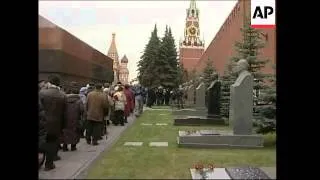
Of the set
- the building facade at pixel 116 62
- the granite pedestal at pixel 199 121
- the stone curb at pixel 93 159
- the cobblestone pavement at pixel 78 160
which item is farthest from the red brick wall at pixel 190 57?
the cobblestone pavement at pixel 78 160

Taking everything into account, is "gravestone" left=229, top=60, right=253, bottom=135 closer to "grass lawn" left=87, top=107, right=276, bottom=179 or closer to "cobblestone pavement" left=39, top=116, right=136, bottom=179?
"grass lawn" left=87, top=107, right=276, bottom=179

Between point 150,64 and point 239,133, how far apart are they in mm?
45245

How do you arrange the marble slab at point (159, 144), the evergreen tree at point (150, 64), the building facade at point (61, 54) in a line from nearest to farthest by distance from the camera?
the building facade at point (61, 54)
the marble slab at point (159, 144)
the evergreen tree at point (150, 64)

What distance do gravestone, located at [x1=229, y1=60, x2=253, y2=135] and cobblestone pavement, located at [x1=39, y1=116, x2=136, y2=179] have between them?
10.7 ft

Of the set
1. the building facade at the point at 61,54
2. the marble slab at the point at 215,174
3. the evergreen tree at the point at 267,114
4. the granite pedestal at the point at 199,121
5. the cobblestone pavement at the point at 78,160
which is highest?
the building facade at the point at 61,54

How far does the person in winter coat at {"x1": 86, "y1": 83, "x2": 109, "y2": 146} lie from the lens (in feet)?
46.7

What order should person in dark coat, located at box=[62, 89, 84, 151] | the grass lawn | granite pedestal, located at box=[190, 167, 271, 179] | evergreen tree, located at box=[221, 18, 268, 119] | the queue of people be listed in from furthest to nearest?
evergreen tree, located at box=[221, 18, 268, 119] < person in dark coat, located at box=[62, 89, 84, 151] < the queue of people < the grass lawn < granite pedestal, located at box=[190, 167, 271, 179]

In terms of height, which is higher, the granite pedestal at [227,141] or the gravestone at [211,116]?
the gravestone at [211,116]

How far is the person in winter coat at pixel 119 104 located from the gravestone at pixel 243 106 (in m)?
7.18

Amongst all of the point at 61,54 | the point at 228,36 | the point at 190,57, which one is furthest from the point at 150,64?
the point at 190,57

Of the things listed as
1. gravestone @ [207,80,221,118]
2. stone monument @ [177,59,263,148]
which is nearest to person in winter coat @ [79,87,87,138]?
stone monument @ [177,59,263,148]

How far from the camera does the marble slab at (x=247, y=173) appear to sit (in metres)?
A: 7.84

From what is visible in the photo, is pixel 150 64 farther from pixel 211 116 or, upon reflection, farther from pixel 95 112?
pixel 95 112

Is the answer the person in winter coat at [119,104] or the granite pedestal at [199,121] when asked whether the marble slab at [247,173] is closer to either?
the person in winter coat at [119,104]
